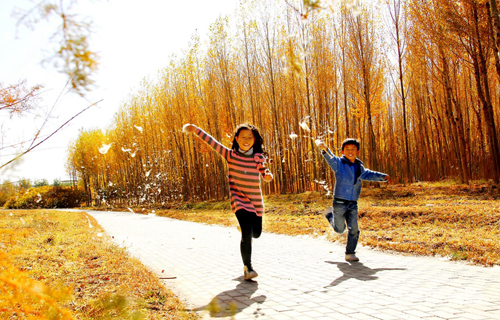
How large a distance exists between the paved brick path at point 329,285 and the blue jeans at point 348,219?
299 mm

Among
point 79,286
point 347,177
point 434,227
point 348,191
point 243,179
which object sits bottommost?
point 434,227

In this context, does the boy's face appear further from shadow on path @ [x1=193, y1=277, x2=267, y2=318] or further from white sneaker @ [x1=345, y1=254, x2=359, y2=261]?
shadow on path @ [x1=193, y1=277, x2=267, y2=318]

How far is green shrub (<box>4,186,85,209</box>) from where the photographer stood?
35.0 metres

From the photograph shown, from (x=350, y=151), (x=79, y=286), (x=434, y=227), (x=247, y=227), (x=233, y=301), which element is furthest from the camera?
(x=434, y=227)

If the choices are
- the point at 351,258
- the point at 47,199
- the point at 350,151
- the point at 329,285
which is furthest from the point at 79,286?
the point at 47,199

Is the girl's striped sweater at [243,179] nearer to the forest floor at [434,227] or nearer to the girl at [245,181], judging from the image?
the girl at [245,181]

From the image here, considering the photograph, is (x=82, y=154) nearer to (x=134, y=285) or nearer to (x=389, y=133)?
(x=389, y=133)

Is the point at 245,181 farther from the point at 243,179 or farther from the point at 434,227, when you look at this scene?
the point at 434,227

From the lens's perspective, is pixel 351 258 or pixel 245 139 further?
pixel 351 258

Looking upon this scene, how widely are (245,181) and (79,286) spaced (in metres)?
2.21

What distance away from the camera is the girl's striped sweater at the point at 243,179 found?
439 cm

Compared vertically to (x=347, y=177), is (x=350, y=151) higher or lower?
higher

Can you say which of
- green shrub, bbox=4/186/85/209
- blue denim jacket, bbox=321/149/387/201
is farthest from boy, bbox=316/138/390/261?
green shrub, bbox=4/186/85/209

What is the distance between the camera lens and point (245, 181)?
4.46 m
